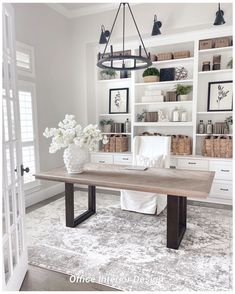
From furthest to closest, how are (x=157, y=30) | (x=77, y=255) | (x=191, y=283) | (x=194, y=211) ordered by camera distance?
(x=157, y=30), (x=194, y=211), (x=77, y=255), (x=191, y=283)

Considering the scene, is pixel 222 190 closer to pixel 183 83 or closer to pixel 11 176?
pixel 183 83

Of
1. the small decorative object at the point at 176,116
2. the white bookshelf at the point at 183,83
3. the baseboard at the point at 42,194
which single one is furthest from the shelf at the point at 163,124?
the baseboard at the point at 42,194

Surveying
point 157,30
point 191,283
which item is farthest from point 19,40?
point 191,283

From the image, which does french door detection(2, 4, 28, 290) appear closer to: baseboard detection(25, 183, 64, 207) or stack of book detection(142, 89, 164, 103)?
baseboard detection(25, 183, 64, 207)

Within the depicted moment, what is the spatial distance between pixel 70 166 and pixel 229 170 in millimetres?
2495

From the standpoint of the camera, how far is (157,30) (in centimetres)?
379

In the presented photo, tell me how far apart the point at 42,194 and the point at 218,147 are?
3082mm

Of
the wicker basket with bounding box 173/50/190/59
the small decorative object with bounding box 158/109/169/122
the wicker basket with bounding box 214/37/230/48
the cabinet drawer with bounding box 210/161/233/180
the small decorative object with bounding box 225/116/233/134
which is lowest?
the cabinet drawer with bounding box 210/161/233/180

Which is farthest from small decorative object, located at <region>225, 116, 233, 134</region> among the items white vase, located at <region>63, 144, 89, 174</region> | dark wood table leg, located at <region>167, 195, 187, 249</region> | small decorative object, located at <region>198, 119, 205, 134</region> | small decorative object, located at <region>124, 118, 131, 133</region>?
white vase, located at <region>63, 144, 89, 174</region>

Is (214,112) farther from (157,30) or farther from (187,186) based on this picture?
A: (187,186)

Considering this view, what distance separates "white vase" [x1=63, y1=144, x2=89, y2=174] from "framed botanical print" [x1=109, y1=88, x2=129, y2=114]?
2152 mm

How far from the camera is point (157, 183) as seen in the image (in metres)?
2.27

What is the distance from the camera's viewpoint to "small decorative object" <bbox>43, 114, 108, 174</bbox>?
104 inches

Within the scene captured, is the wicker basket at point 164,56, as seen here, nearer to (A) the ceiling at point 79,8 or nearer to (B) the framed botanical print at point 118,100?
(B) the framed botanical print at point 118,100
